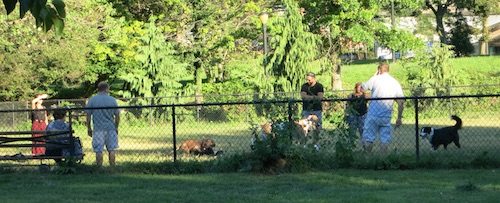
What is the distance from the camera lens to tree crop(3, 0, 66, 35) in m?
3.94

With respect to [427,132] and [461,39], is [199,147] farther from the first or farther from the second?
[461,39]

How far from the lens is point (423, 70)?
97.8 feet

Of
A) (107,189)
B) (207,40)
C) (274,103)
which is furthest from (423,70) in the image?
(107,189)

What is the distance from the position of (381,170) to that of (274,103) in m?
1.95

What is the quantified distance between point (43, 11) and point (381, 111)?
8.99 metres

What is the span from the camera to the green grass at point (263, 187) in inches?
363

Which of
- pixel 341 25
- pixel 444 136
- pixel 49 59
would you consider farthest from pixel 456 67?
pixel 444 136

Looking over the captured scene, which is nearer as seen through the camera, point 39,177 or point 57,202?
point 57,202

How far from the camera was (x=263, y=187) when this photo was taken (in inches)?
400

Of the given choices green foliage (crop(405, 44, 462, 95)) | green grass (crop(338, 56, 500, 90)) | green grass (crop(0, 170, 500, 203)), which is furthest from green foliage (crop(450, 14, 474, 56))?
green grass (crop(0, 170, 500, 203))

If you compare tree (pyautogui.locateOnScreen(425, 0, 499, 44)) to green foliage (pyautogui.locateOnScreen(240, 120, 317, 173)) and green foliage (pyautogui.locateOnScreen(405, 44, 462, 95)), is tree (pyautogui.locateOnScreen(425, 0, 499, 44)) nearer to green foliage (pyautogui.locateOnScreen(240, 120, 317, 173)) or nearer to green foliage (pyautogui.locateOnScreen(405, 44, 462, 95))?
green foliage (pyautogui.locateOnScreen(405, 44, 462, 95))

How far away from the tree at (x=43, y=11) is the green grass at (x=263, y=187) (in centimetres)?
533

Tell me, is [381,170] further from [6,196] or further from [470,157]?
[6,196]

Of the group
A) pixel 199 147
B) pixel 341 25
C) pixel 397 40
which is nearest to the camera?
pixel 199 147
